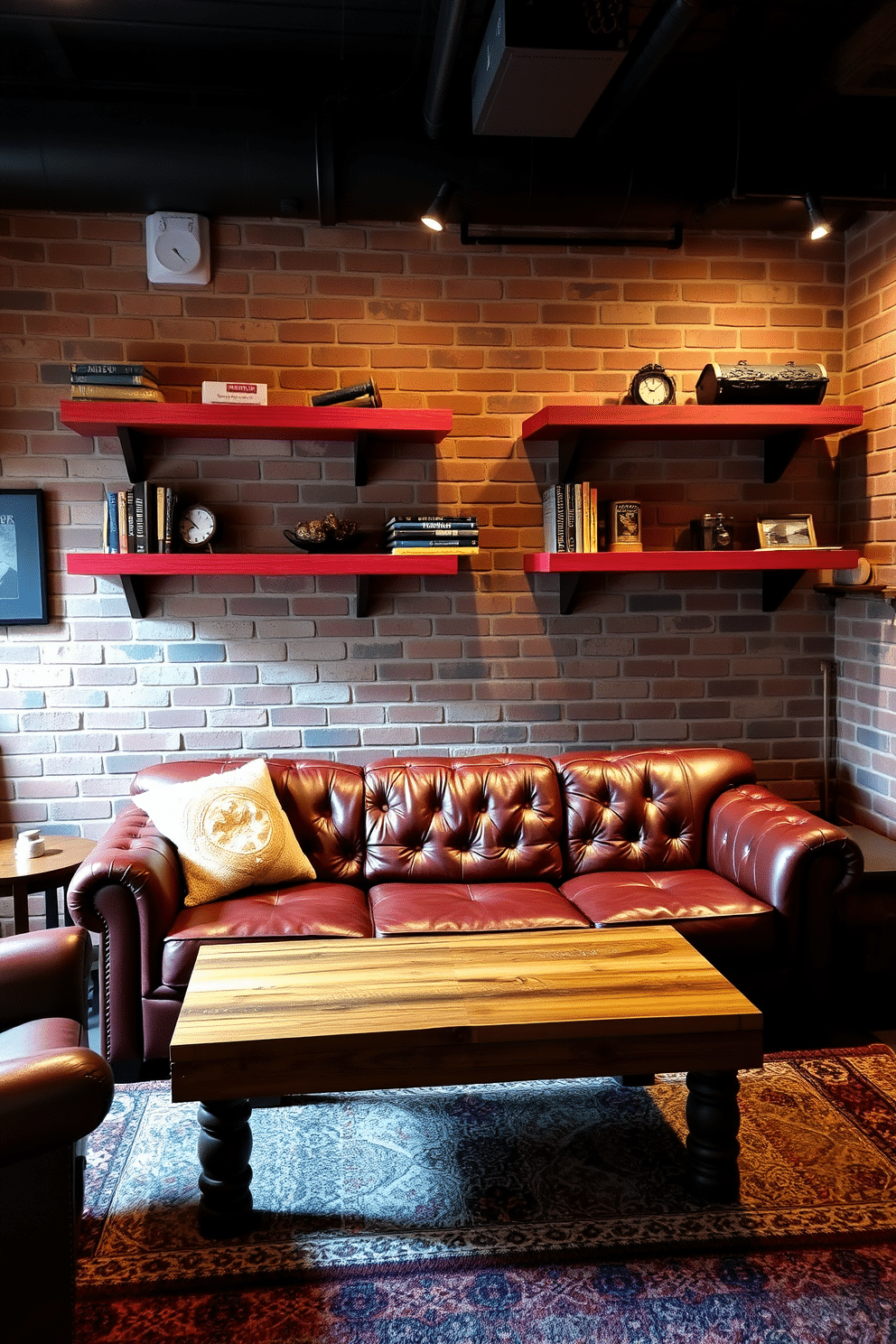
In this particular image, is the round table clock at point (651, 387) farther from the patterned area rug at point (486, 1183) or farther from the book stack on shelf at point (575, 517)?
the patterned area rug at point (486, 1183)

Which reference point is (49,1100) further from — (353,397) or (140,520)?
(353,397)

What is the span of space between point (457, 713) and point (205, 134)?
6.90 feet

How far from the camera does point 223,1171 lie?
2.15 meters

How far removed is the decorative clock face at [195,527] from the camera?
11.5 feet

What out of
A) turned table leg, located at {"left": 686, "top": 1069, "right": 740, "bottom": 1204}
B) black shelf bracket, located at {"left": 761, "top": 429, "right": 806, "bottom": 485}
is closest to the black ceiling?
black shelf bracket, located at {"left": 761, "top": 429, "right": 806, "bottom": 485}

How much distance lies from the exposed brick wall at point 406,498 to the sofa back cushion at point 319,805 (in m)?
0.29

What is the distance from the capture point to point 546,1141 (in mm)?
2494

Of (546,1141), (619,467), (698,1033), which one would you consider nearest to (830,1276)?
(698,1033)

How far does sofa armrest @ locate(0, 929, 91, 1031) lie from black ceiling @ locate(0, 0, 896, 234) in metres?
2.31

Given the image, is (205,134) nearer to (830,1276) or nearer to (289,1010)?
(289,1010)

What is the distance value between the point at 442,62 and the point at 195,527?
5.41ft

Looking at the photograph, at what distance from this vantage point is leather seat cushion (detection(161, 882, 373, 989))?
2.77m

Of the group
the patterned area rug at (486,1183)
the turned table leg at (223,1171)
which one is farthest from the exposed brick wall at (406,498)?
the turned table leg at (223,1171)

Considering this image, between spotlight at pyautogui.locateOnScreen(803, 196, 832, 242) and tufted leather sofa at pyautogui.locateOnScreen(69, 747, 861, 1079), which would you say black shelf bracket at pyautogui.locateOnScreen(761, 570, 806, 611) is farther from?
spotlight at pyautogui.locateOnScreen(803, 196, 832, 242)
